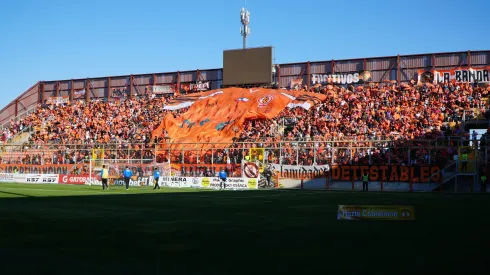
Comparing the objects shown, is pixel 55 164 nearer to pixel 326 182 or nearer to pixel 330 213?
pixel 326 182

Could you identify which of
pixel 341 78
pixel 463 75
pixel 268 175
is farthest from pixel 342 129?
pixel 463 75

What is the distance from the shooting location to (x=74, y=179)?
54.1m

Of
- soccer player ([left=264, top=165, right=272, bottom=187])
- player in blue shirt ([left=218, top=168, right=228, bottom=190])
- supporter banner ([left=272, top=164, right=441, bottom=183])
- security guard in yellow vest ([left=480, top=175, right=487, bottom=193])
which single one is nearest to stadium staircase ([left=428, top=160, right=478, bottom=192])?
supporter banner ([left=272, top=164, right=441, bottom=183])

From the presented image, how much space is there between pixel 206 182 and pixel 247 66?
2809 centimetres

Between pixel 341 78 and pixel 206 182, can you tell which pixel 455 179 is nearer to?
pixel 206 182

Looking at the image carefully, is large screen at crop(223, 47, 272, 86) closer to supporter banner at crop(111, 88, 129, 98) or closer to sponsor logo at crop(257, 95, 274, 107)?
sponsor logo at crop(257, 95, 274, 107)

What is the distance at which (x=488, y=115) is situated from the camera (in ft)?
165

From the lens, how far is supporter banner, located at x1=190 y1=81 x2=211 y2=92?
7744 cm

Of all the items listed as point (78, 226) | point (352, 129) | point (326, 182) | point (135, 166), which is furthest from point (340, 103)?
point (78, 226)

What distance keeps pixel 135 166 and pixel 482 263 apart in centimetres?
4586

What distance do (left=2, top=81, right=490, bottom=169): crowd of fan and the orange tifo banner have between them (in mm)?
1445

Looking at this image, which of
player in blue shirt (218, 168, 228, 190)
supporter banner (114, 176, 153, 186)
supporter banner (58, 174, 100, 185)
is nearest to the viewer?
player in blue shirt (218, 168, 228, 190)

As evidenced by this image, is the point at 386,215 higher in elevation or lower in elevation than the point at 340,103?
lower

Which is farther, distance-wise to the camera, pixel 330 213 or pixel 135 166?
pixel 135 166
